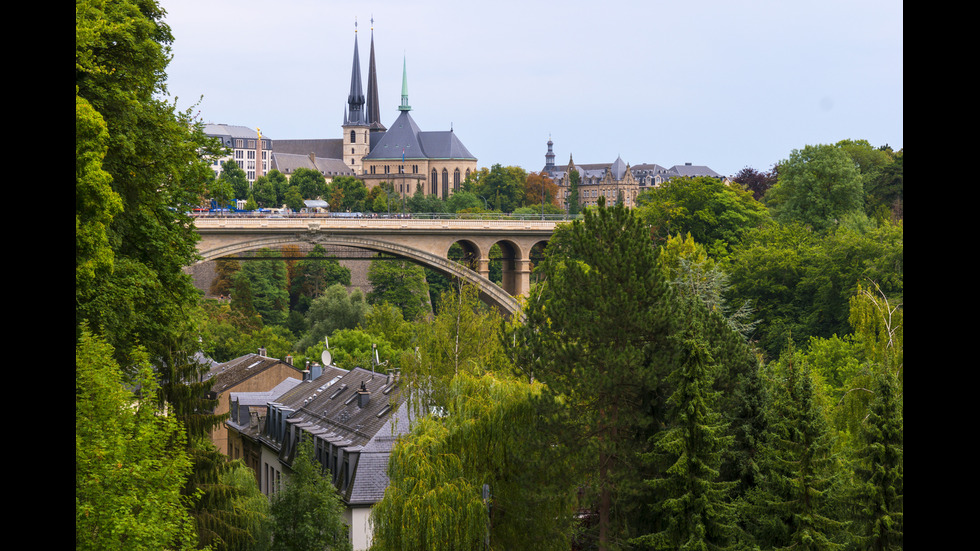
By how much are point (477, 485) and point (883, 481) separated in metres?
6.78

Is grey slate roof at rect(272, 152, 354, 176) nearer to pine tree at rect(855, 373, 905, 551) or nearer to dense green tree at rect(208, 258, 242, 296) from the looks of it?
dense green tree at rect(208, 258, 242, 296)

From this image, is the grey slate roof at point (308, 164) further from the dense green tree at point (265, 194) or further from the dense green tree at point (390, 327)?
the dense green tree at point (390, 327)

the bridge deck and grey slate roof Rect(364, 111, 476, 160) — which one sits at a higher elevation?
Answer: grey slate roof Rect(364, 111, 476, 160)

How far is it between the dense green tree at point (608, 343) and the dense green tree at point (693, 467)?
0.86 metres

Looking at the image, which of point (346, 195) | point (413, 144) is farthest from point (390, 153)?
point (346, 195)

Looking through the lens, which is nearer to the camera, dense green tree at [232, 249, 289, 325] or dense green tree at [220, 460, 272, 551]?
dense green tree at [220, 460, 272, 551]

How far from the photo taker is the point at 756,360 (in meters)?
19.9

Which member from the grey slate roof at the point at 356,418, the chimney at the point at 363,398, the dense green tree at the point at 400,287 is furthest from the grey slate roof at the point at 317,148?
the chimney at the point at 363,398

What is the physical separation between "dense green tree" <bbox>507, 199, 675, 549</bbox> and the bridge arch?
36268 millimetres

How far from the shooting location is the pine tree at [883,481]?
16172 mm

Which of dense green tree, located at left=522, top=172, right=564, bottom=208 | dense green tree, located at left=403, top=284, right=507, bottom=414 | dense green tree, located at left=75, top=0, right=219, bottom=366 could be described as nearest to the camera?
dense green tree, located at left=75, top=0, right=219, bottom=366

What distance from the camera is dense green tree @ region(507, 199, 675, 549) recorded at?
1831cm

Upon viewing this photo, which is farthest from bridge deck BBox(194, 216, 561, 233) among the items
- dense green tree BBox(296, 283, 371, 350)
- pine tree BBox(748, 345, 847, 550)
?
pine tree BBox(748, 345, 847, 550)
